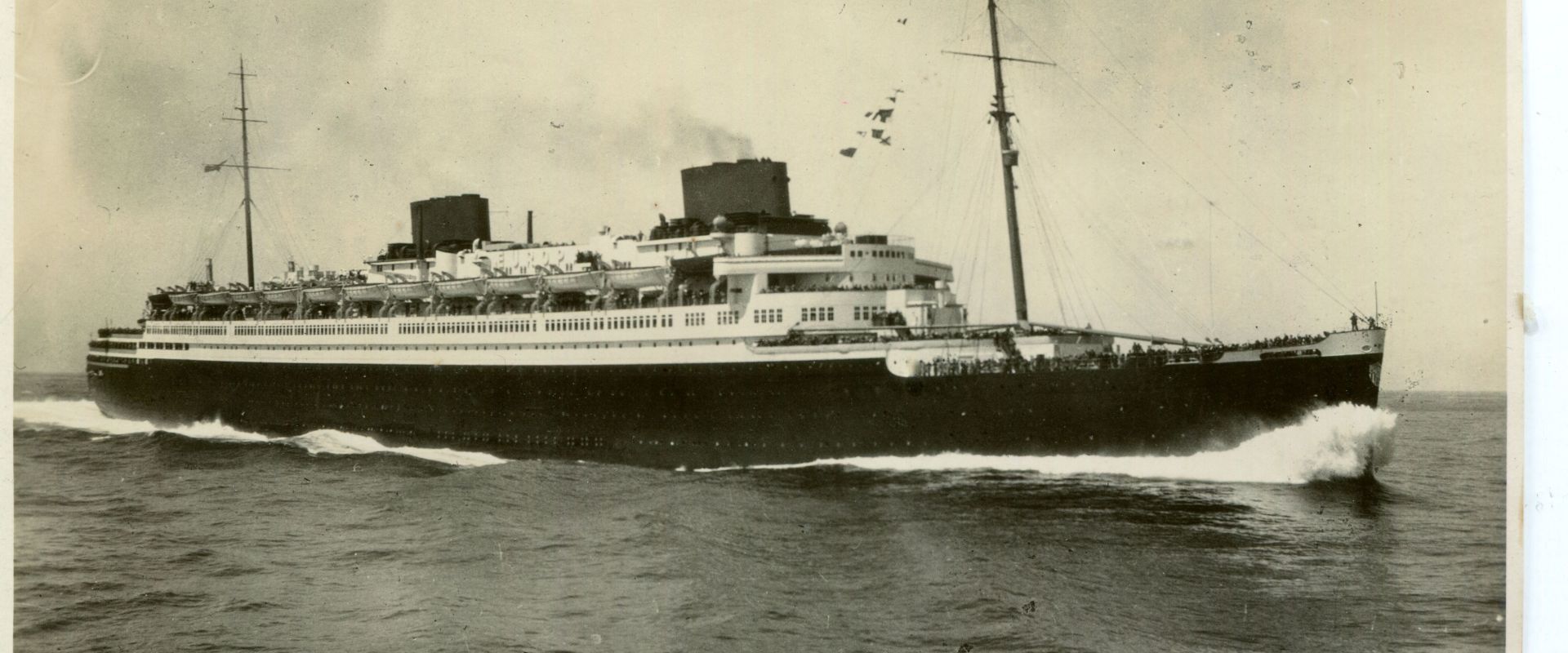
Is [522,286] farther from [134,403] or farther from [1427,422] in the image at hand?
[1427,422]

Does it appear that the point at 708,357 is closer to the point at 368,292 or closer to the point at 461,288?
the point at 461,288

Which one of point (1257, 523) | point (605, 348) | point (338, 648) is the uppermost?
point (605, 348)

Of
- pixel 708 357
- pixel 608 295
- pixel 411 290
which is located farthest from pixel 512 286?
pixel 708 357

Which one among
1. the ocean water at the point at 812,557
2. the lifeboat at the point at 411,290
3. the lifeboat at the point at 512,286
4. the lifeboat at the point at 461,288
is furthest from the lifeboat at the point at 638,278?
the lifeboat at the point at 411,290

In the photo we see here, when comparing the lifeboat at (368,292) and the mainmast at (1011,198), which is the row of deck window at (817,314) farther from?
the lifeboat at (368,292)

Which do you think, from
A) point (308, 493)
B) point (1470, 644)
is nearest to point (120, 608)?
point (308, 493)

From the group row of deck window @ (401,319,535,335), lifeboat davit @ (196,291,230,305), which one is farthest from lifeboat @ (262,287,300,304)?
row of deck window @ (401,319,535,335)
